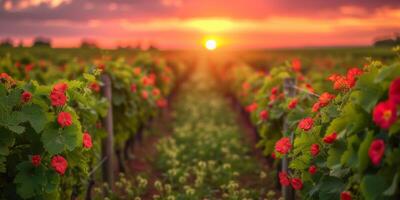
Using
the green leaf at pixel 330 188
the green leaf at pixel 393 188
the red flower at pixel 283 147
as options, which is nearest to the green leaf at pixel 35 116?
the red flower at pixel 283 147

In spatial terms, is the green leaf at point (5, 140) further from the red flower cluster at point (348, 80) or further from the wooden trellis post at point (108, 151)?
the wooden trellis post at point (108, 151)

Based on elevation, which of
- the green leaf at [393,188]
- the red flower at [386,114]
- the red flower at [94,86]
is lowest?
the green leaf at [393,188]

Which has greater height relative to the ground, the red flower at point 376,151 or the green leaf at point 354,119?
the green leaf at point 354,119

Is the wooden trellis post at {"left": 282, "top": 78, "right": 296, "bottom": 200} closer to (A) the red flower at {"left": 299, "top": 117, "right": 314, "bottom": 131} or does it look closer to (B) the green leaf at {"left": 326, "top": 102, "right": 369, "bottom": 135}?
(A) the red flower at {"left": 299, "top": 117, "right": 314, "bottom": 131}

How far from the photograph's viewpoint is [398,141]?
350cm

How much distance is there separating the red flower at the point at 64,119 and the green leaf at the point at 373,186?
9.25 ft

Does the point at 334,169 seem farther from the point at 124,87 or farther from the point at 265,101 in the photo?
the point at 124,87

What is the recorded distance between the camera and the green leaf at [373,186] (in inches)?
136

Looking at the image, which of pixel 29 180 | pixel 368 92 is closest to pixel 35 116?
pixel 29 180

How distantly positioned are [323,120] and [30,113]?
113 inches

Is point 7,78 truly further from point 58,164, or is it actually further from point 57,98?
point 58,164

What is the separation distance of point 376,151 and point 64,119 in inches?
115

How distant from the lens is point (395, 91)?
129 inches

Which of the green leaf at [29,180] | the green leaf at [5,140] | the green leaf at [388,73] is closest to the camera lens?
the green leaf at [388,73]
